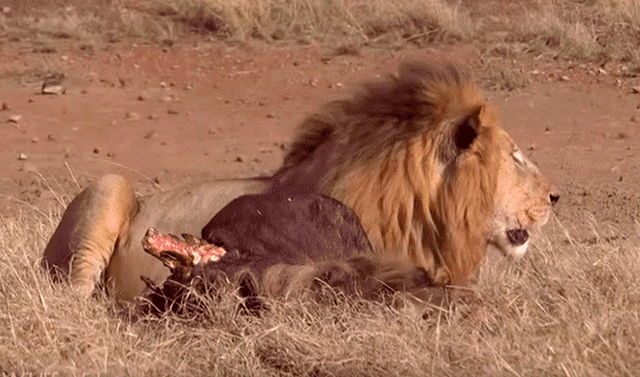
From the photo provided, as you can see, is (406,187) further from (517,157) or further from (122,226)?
(122,226)

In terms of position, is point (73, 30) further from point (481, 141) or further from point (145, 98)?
point (481, 141)

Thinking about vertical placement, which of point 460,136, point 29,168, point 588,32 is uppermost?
point 460,136

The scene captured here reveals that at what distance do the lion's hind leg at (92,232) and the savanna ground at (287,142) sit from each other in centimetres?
16

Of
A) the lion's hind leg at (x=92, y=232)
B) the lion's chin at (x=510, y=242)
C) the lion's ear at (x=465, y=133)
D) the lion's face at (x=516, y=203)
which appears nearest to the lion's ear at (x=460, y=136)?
the lion's ear at (x=465, y=133)

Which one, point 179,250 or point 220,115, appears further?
point 220,115

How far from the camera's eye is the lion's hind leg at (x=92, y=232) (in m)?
4.95

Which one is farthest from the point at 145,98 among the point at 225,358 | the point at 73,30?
the point at 225,358

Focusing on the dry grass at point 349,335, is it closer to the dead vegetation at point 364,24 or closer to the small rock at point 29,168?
the small rock at point 29,168

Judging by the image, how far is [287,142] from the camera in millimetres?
9297

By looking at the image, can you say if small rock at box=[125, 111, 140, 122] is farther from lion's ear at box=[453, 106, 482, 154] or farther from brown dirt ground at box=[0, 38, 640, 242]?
lion's ear at box=[453, 106, 482, 154]

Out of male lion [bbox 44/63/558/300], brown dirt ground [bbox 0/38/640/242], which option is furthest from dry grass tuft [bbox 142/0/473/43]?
male lion [bbox 44/63/558/300]

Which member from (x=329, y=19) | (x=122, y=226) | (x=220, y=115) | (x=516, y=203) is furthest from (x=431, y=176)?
(x=329, y=19)

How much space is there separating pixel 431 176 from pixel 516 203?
1.06 ft

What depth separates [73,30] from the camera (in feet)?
39.4
